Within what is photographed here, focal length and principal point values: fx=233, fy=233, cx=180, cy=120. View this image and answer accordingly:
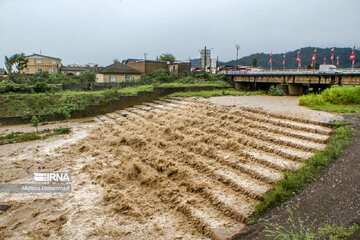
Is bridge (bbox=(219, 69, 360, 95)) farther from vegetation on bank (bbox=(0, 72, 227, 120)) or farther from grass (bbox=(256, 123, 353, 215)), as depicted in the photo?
vegetation on bank (bbox=(0, 72, 227, 120))

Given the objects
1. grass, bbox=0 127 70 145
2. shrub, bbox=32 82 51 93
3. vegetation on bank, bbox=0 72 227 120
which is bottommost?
grass, bbox=0 127 70 145

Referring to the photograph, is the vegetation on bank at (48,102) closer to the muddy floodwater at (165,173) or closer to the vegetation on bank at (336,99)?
the muddy floodwater at (165,173)

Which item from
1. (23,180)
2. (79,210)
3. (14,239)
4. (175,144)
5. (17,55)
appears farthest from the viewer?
(17,55)

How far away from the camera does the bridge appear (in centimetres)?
1249

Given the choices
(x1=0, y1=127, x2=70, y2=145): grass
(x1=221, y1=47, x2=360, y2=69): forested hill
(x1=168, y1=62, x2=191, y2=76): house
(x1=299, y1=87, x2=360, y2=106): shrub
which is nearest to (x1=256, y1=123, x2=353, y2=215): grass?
(x1=299, y1=87, x2=360, y2=106): shrub

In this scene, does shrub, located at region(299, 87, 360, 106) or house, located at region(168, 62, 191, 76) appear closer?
shrub, located at region(299, 87, 360, 106)

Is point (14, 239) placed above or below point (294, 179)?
below

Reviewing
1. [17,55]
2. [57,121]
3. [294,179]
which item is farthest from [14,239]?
[17,55]

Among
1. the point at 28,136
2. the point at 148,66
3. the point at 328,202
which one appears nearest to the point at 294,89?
the point at 328,202

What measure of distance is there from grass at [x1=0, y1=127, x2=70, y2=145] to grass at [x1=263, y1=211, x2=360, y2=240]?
1030cm

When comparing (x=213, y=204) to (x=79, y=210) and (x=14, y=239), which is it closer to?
(x=79, y=210)

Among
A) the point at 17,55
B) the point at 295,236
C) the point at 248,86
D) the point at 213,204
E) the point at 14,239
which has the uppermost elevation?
the point at 17,55

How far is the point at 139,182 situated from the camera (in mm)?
5887

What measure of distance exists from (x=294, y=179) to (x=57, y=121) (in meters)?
13.4
